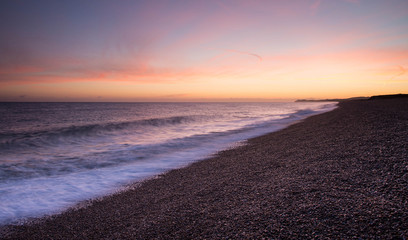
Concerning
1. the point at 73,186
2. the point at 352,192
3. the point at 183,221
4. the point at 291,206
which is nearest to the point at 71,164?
the point at 73,186

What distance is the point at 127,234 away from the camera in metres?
3.40

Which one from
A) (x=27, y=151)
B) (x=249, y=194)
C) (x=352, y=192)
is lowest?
(x=27, y=151)

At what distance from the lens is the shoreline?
2.71 meters

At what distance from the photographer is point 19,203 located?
17.2ft

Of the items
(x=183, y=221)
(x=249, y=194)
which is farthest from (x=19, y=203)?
(x=249, y=194)

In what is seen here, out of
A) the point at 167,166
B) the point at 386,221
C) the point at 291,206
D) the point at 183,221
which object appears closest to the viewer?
the point at 386,221

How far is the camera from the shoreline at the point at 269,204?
271 centimetres

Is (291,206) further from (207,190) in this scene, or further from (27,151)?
(27,151)

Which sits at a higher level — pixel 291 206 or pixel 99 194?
pixel 291 206

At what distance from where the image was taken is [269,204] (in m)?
3.43

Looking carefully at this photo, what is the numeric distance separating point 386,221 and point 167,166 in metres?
6.61

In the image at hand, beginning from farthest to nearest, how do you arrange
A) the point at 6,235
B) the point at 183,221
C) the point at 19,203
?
the point at 19,203 < the point at 6,235 < the point at 183,221

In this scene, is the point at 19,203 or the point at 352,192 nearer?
the point at 352,192

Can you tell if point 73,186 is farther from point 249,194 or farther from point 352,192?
point 352,192
